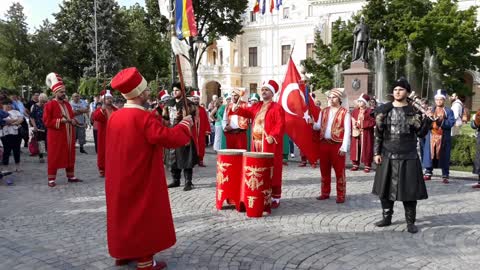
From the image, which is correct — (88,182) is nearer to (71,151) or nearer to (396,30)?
(71,151)

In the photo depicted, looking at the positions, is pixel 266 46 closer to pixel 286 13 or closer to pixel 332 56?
pixel 286 13

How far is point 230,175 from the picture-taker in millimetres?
6840

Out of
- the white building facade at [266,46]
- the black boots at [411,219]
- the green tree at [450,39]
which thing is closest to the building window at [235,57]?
the white building facade at [266,46]

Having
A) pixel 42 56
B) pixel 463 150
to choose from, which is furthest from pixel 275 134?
pixel 42 56

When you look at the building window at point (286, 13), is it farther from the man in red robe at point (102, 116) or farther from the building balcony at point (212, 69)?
the man in red robe at point (102, 116)

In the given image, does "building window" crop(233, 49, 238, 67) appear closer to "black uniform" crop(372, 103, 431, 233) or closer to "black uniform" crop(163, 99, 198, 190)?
"black uniform" crop(163, 99, 198, 190)

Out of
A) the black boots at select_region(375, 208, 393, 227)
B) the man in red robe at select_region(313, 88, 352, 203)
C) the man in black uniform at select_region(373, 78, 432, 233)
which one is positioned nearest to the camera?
the man in black uniform at select_region(373, 78, 432, 233)

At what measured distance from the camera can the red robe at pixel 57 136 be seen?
8977mm

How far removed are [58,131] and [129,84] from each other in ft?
18.3

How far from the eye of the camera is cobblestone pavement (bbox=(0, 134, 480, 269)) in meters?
4.84

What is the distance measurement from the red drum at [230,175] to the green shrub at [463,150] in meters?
7.82

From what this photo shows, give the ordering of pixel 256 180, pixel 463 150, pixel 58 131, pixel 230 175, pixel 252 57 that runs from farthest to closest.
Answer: pixel 252 57 → pixel 463 150 → pixel 58 131 → pixel 230 175 → pixel 256 180

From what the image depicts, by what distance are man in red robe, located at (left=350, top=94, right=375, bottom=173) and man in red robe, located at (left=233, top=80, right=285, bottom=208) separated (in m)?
4.65

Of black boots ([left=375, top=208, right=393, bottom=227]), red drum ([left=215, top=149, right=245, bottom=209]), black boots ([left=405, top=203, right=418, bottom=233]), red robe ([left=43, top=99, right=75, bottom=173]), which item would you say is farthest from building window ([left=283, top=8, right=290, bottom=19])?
black boots ([left=405, top=203, right=418, bottom=233])
